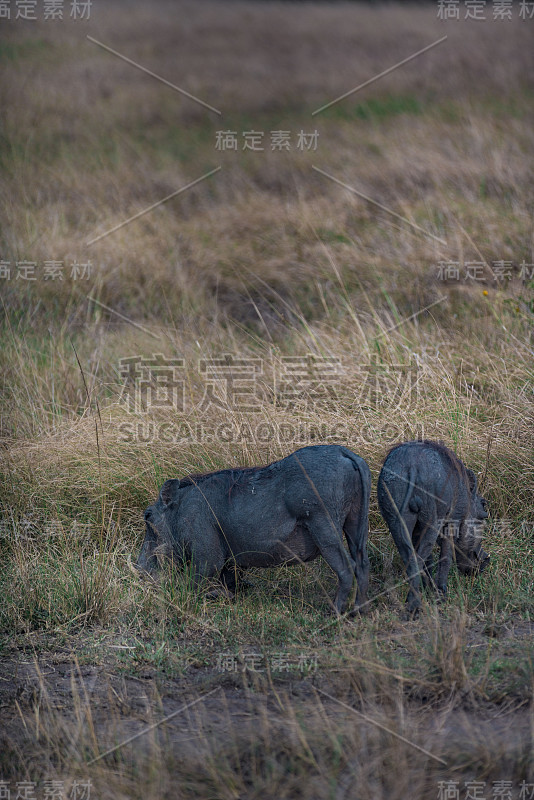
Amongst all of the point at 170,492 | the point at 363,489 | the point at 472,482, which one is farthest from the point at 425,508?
the point at 170,492

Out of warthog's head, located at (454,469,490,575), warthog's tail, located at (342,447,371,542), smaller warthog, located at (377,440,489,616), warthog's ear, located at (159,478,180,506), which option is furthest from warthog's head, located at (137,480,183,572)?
warthog's head, located at (454,469,490,575)

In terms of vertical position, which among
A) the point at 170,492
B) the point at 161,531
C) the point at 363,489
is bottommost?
the point at 161,531

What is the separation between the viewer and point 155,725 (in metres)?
3.48

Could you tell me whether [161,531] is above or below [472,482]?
below

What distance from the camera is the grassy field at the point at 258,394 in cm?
342

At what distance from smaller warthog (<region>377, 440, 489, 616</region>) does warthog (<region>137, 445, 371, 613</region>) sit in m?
0.18

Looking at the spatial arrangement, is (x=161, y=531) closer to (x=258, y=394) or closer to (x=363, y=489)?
(x=363, y=489)

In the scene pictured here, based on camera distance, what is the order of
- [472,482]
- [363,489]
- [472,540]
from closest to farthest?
[363,489]
[472,540]
[472,482]

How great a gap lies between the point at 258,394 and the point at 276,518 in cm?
208

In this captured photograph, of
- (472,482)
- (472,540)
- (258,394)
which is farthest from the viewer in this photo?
(258,394)

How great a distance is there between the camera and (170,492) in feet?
15.3

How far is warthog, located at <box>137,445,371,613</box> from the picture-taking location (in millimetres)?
4188

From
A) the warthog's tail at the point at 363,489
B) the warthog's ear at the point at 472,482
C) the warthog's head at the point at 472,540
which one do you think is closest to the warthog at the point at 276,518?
the warthog's tail at the point at 363,489

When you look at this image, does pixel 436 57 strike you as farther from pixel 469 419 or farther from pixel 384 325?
pixel 469 419
